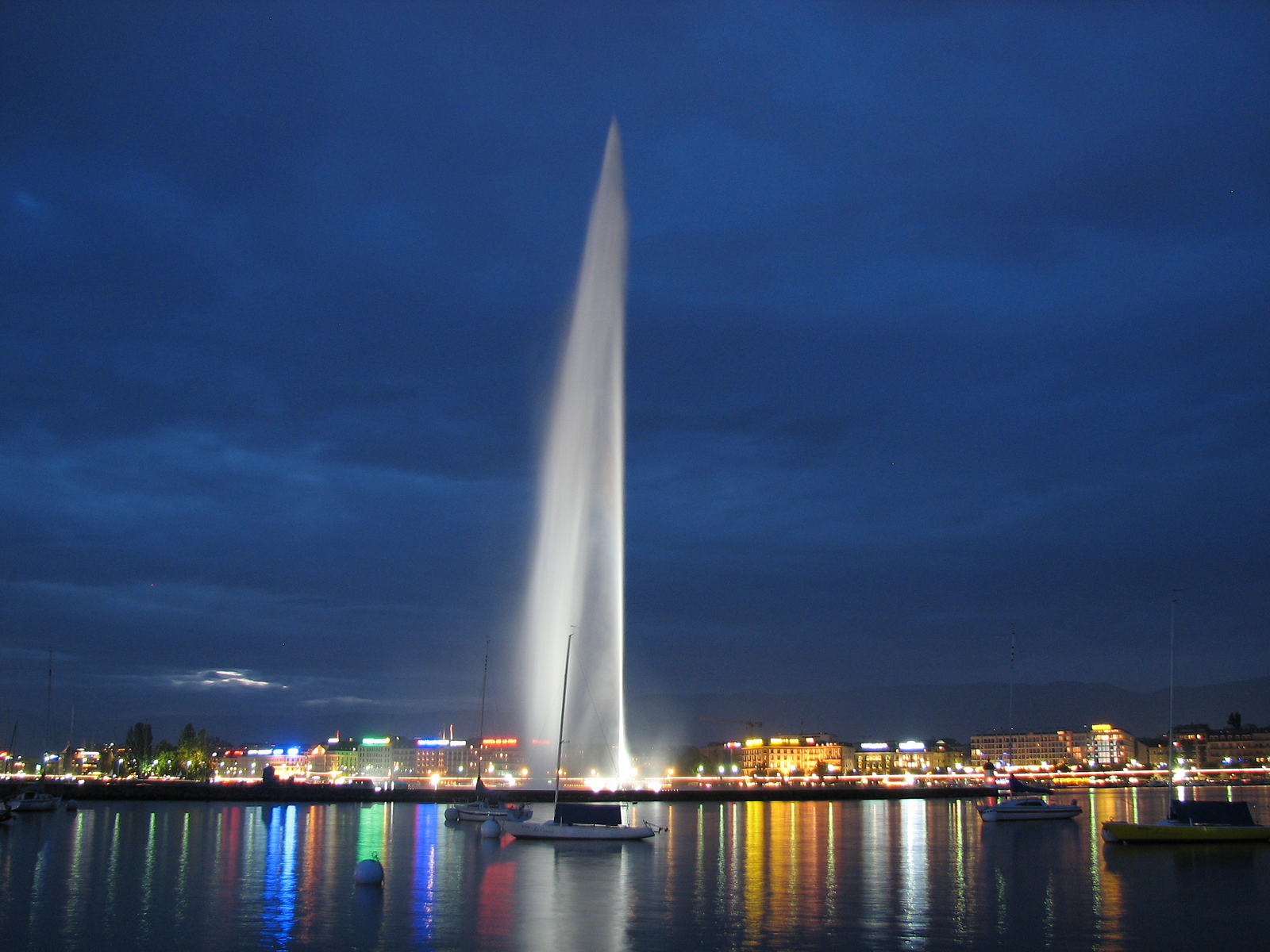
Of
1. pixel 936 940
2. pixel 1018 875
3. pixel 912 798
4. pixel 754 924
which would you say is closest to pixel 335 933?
pixel 754 924

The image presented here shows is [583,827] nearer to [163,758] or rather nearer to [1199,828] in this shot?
[1199,828]

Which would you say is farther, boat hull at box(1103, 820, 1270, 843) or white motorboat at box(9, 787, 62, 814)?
white motorboat at box(9, 787, 62, 814)

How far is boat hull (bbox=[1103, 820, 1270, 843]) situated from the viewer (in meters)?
44.0

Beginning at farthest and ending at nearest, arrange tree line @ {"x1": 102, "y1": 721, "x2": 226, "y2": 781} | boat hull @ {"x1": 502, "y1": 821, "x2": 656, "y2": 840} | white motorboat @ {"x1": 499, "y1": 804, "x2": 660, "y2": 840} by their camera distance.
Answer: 1. tree line @ {"x1": 102, "y1": 721, "x2": 226, "y2": 781}
2. white motorboat @ {"x1": 499, "y1": 804, "x2": 660, "y2": 840}
3. boat hull @ {"x1": 502, "y1": 821, "x2": 656, "y2": 840}

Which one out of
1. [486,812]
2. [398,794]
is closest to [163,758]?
[398,794]

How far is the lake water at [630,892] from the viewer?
21.6 m

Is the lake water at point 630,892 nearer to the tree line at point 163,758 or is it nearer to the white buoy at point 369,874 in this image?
the white buoy at point 369,874

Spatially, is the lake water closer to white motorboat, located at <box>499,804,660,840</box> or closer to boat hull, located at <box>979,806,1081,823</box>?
white motorboat, located at <box>499,804,660,840</box>

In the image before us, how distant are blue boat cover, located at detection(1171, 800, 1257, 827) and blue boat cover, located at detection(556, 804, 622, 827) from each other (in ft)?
80.7

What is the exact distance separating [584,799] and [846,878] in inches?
2528

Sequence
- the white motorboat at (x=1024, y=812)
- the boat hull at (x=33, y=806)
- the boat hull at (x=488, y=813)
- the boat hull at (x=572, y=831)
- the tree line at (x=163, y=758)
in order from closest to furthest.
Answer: the boat hull at (x=572, y=831)
the boat hull at (x=488, y=813)
the white motorboat at (x=1024, y=812)
the boat hull at (x=33, y=806)
the tree line at (x=163, y=758)

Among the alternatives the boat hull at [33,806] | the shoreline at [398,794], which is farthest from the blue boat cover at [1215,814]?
the boat hull at [33,806]

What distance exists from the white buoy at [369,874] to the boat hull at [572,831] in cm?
1698

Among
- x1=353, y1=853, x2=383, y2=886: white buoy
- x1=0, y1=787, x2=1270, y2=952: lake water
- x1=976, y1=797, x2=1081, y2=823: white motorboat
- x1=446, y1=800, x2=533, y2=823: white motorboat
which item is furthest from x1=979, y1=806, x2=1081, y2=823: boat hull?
x1=353, y1=853, x2=383, y2=886: white buoy
